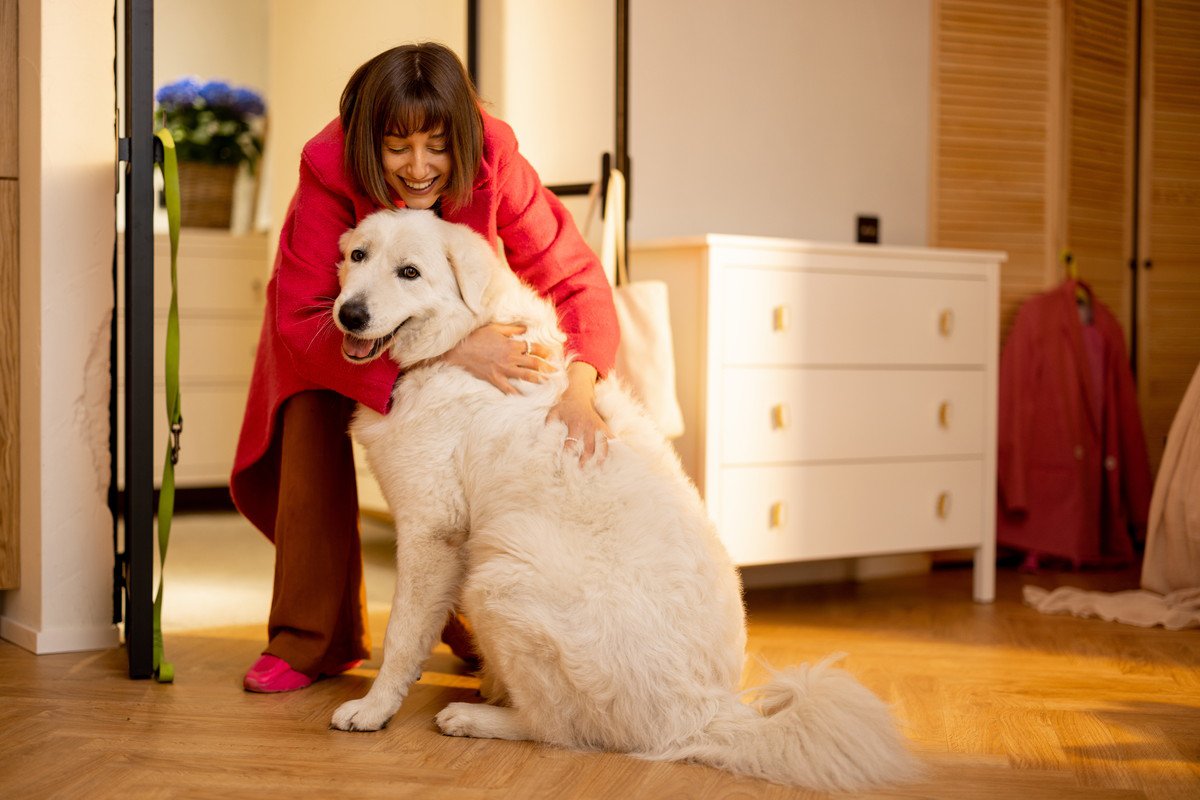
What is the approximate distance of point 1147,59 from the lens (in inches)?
189

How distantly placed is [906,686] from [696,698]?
0.86 meters

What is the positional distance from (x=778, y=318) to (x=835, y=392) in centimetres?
31

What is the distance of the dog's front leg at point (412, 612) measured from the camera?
87.7 inches

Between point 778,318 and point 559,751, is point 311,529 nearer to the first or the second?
point 559,751

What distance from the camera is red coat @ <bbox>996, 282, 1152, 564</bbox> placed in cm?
434

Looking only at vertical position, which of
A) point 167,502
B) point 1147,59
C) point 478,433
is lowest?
point 167,502

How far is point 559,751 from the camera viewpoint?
6.94 ft

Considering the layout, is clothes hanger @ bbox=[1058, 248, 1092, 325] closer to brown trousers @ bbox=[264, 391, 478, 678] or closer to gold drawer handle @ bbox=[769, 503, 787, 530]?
gold drawer handle @ bbox=[769, 503, 787, 530]

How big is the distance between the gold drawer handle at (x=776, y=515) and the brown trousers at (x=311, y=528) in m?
1.12

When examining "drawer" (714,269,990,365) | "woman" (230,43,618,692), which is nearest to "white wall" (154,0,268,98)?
"drawer" (714,269,990,365)

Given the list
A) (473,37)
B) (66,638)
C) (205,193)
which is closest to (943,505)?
(473,37)

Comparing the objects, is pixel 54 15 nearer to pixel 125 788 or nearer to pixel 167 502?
pixel 167 502

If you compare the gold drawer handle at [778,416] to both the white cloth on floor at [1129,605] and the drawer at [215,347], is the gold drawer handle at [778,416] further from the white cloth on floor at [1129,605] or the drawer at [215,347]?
the drawer at [215,347]

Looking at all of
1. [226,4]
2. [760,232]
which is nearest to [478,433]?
[760,232]
